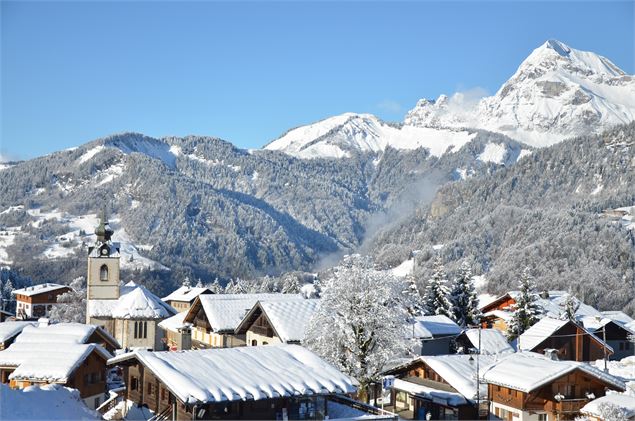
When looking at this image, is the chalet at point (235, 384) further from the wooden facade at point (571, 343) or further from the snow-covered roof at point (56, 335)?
the wooden facade at point (571, 343)

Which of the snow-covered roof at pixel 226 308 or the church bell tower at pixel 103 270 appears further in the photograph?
the church bell tower at pixel 103 270

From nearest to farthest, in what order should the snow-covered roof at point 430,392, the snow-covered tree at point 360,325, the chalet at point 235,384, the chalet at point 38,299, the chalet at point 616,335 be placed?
the chalet at point 235,384 → the snow-covered tree at point 360,325 → the snow-covered roof at point 430,392 → the chalet at point 616,335 → the chalet at point 38,299

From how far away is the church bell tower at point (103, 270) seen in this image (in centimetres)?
8619

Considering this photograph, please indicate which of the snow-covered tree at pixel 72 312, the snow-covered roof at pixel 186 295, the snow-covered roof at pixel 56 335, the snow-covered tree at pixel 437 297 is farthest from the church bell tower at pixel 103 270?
the snow-covered roof at pixel 56 335

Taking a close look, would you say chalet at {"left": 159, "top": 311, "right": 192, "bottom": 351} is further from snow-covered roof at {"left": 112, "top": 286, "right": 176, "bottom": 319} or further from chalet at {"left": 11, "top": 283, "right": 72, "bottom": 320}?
chalet at {"left": 11, "top": 283, "right": 72, "bottom": 320}

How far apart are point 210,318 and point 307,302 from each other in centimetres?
1028

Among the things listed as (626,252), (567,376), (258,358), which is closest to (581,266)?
(626,252)

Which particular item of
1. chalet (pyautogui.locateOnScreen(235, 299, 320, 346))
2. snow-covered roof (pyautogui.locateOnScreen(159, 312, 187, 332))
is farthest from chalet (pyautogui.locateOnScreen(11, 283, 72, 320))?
chalet (pyautogui.locateOnScreen(235, 299, 320, 346))

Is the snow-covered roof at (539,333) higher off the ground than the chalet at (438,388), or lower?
higher

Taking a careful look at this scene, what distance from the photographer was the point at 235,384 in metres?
30.8

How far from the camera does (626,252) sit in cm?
14812

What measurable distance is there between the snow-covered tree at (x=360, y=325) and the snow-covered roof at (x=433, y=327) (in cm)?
2195

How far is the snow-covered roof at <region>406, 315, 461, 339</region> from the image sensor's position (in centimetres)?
6303

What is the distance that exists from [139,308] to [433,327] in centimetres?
3218
